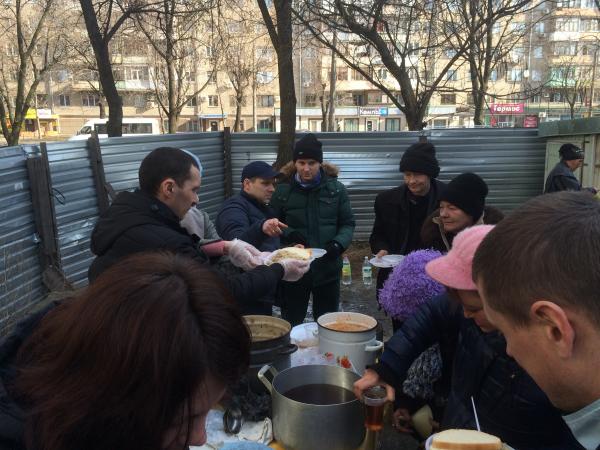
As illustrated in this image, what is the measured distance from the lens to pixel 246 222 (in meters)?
3.47

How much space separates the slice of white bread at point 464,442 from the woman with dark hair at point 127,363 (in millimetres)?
664

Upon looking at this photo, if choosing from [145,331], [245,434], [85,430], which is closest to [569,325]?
[145,331]

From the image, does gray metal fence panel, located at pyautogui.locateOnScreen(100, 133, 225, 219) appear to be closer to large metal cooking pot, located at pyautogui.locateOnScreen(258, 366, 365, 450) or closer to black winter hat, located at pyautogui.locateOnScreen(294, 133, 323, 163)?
black winter hat, located at pyautogui.locateOnScreen(294, 133, 323, 163)

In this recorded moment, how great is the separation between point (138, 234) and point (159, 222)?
13cm

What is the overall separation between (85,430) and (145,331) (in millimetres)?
187

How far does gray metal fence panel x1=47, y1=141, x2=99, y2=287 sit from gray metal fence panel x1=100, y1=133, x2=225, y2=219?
15.2 inches

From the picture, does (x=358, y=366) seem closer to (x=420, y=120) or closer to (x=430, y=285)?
(x=430, y=285)

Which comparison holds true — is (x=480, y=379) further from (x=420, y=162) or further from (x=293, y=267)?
(x=420, y=162)

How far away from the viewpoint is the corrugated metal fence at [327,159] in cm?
569

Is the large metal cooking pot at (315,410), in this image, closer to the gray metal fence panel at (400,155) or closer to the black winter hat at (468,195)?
the black winter hat at (468,195)

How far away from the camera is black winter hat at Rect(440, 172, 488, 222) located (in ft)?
9.26

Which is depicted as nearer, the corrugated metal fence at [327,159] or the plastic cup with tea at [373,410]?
the plastic cup with tea at [373,410]

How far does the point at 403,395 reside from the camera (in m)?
2.04

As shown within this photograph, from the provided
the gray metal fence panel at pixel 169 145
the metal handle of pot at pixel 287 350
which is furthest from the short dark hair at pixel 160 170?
the gray metal fence panel at pixel 169 145
